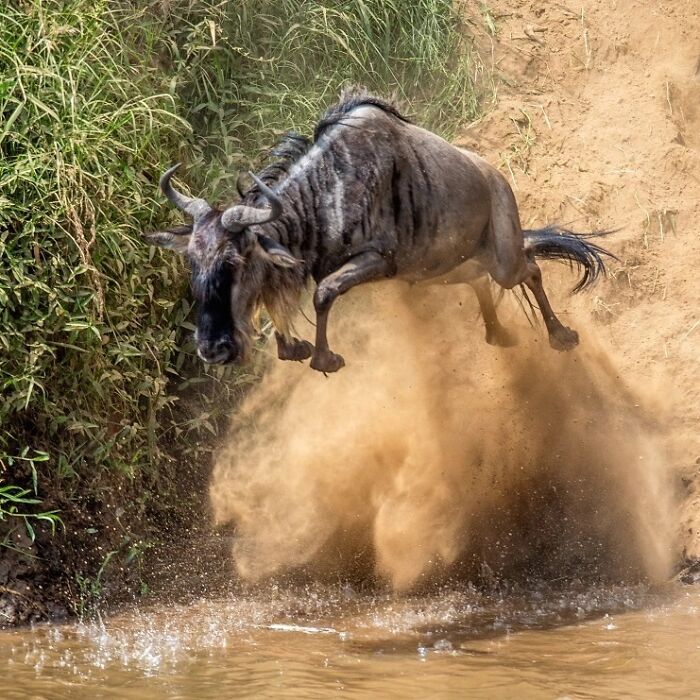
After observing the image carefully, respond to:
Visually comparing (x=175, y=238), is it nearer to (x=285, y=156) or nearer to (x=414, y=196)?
(x=285, y=156)

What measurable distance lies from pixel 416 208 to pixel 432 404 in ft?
4.61

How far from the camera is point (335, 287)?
6.02 m

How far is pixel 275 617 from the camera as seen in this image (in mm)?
6551

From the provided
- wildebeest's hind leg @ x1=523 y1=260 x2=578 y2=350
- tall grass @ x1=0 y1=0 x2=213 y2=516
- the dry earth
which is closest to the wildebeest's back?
wildebeest's hind leg @ x1=523 y1=260 x2=578 y2=350

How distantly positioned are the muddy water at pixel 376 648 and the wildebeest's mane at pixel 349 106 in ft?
8.06

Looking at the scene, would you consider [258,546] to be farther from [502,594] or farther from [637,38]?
[637,38]

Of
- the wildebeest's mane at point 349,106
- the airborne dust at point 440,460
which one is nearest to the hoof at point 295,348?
the wildebeest's mane at point 349,106

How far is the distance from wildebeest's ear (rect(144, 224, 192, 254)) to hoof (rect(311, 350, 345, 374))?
784 mm

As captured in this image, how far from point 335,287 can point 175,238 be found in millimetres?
776

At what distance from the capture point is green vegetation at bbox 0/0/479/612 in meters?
6.38

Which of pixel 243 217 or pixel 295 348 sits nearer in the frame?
pixel 243 217

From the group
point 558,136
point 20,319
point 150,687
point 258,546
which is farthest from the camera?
point 558,136

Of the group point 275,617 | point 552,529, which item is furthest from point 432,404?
point 275,617

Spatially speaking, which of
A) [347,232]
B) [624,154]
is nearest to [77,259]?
[347,232]
